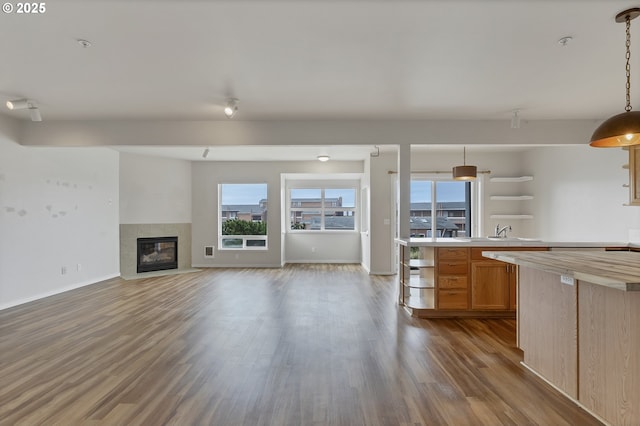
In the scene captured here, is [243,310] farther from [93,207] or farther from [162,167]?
[162,167]

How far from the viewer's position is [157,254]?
300 inches

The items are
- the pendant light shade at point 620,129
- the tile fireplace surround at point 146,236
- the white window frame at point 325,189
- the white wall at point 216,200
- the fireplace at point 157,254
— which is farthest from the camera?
the white window frame at point 325,189

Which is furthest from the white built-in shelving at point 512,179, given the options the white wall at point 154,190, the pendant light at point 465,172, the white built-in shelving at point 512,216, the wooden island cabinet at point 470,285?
the white wall at point 154,190

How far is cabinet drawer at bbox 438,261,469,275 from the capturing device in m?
4.28

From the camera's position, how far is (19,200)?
4812 millimetres

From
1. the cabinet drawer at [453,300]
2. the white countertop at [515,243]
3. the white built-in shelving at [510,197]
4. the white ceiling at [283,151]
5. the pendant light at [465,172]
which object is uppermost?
the white ceiling at [283,151]

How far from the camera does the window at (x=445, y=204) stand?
7391mm

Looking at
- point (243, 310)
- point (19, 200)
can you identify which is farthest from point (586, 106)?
point (19, 200)

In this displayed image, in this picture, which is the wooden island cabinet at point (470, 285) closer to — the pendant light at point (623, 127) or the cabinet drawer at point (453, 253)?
the cabinet drawer at point (453, 253)

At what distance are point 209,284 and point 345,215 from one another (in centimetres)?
403

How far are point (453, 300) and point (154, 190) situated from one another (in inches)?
252

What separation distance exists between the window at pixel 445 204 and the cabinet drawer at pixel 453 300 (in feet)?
10.9

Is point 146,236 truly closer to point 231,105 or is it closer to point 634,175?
point 231,105

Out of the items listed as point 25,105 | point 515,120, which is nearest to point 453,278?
point 515,120
